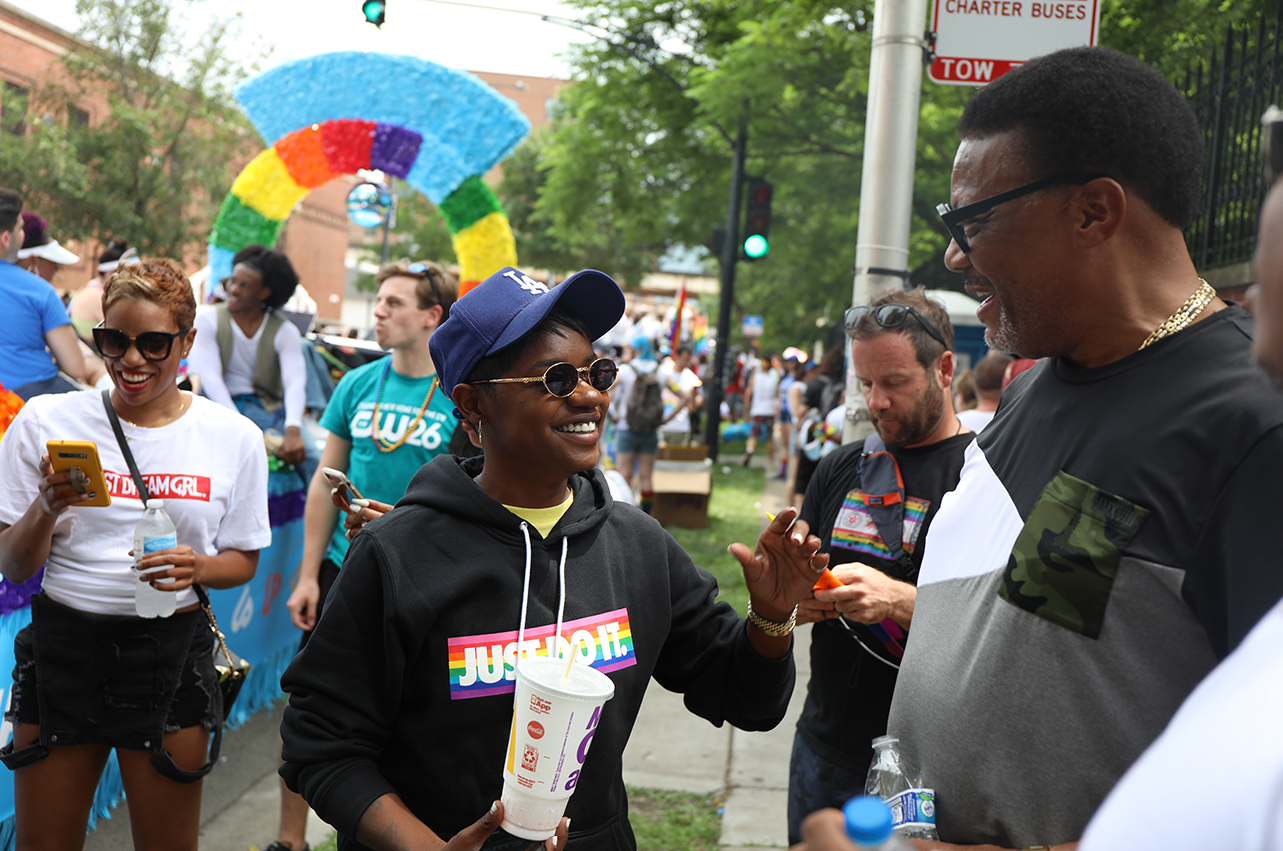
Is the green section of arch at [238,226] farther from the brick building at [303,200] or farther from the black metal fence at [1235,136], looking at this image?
the black metal fence at [1235,136]

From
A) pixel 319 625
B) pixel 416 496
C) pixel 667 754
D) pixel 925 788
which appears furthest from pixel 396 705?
pixel 667 754

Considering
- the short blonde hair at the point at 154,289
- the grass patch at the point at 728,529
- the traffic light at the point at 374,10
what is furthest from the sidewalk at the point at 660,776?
the traffic light at the point at 374,10

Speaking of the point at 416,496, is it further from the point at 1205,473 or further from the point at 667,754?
the point at 667,754

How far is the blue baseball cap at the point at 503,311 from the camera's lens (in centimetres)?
198

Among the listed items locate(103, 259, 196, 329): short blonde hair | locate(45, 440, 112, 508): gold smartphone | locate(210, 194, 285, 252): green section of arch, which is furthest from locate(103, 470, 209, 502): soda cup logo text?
locate(210, 194, 285, 252): green section of arch

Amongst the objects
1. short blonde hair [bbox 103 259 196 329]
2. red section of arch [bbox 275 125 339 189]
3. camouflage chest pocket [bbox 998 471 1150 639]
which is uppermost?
red section of arch [bbox 275 125 339 189]

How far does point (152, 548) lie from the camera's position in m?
2.83

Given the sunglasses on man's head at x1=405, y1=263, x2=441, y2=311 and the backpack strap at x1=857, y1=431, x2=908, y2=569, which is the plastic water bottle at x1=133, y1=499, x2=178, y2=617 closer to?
the sunglasses on man's head at x1=405, y1=263, x2=441, y2=311

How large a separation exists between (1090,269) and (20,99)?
1075 inches

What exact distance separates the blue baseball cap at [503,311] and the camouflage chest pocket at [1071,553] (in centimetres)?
94

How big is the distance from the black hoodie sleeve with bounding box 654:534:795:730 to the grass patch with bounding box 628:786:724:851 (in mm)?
2352

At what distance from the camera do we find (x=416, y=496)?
200 centimetres

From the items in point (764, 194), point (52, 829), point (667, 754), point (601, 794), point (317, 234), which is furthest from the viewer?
point (317, 234)

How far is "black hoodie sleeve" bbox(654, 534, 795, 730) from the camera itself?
7.06ft
